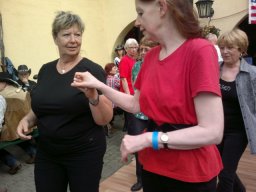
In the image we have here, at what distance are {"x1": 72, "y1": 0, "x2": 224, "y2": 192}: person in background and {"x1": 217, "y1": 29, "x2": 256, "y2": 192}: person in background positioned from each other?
1.28 metres

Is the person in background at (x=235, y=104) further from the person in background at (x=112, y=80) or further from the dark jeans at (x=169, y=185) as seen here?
the person in background at (x=112, y=80)

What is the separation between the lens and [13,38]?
6414 mm

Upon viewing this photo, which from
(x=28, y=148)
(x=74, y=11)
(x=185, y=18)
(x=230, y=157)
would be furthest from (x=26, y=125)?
(x=74, y=11)

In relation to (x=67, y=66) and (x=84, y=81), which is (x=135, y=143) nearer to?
(x=84, y=81)

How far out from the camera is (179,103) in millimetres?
1223

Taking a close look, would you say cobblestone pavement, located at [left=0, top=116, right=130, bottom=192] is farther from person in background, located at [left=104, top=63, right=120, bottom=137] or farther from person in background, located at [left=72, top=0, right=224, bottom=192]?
person in background, located at [left=72, top=0, right=224, bottom=192]

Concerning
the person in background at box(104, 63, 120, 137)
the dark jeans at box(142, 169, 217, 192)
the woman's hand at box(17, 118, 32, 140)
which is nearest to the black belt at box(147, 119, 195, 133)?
the dark jeans at box(142, 169, 217, 192)

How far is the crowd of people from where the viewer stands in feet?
3.89

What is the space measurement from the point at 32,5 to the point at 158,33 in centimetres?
628

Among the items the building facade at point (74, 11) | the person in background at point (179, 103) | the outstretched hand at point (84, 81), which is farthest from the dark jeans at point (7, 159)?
the person in background at point (179, 103)

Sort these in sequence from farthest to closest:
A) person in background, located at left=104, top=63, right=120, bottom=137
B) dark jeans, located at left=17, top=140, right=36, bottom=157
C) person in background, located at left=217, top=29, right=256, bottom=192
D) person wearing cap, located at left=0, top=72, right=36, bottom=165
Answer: person in background, located at left=104, top=63, right=120, bottom=137, dark jeans, located at left=17, top=140, right=36, bottom=157, person wearing cap, located at left=0, top=72, right=36, bottom=165, person in background, located at left=217, top=29, right=256, bottom=192

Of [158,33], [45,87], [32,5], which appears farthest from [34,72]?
[158,33]

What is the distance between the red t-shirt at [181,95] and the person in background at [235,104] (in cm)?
127

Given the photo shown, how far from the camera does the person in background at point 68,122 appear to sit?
188 cm
